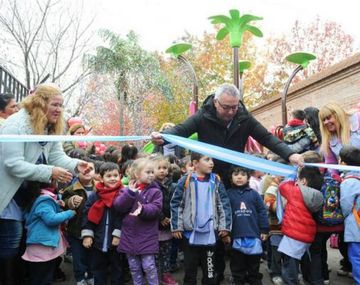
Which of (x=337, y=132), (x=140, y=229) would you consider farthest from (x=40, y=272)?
(x=337, y=132)

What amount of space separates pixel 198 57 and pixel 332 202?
86.0 ft

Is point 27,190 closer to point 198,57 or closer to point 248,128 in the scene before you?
point 248,128

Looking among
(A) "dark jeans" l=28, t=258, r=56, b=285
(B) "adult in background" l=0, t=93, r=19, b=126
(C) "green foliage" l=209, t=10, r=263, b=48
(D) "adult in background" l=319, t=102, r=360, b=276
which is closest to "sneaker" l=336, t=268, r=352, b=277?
(D) "adult in background" l=319, t=102, r=360, b=276

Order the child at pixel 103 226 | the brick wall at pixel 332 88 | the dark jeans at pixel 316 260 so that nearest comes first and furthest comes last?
the child at pixel 103 226 → the dark jeans at pixel 316 260 → the brick wall at pixel 332 88

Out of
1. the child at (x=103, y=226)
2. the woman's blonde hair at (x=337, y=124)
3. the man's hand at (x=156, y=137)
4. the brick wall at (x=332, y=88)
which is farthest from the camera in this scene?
the brick wall at (x=332, y=88)

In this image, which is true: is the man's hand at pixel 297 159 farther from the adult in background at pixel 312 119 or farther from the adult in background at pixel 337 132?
the adult in background at pixel 312 119

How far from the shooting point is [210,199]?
422 cm

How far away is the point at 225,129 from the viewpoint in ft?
14.3

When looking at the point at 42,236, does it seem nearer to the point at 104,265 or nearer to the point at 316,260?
the point at 104,265

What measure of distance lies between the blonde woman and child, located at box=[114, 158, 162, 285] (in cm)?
223

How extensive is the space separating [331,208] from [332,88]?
26.4ft

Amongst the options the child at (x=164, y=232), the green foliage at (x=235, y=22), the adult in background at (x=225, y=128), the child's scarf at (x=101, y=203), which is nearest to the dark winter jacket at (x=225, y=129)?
the adult in background at (x=225, y=128)

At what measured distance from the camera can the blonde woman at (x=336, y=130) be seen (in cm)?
496


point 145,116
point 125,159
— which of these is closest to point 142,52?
point 145,116
